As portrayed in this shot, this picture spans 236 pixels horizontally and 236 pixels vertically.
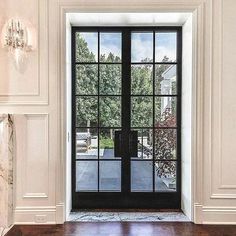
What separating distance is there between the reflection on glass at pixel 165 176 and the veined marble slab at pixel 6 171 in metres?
1.87

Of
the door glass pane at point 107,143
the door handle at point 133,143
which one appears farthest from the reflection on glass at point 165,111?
the door glass pane at point 107,143

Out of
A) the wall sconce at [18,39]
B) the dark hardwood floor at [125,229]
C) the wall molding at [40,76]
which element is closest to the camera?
the dark hardwood floor at [125,229]

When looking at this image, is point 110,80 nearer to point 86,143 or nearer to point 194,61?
point 86,143

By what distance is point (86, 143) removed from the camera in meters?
4.24

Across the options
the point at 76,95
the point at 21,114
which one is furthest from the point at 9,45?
the point at 76,95

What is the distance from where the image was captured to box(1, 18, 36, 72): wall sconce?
3553 mm

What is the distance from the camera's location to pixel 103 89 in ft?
13.9

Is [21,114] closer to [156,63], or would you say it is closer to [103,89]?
[103,89]

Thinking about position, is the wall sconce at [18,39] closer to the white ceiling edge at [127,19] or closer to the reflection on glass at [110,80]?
the white ceiling edge at [127,19]

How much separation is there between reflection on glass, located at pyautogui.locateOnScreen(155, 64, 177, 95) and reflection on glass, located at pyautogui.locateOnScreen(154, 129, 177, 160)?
53 centimetres

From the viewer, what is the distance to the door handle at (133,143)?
13.9 ft

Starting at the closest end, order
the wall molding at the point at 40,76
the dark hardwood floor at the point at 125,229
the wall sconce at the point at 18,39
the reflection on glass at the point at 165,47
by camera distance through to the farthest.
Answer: the dark hardwood floor at the point at 125,229, the wall sconce at the point at 18,39, the wall molding at the point at 40,76, the reflection on glass at the point at 165,47

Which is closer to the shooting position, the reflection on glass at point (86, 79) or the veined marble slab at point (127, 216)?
the veined marble slab at point (127, 216)

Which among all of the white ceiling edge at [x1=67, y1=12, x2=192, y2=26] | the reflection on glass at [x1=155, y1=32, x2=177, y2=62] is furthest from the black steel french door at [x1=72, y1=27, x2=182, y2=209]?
the white ceiling edge at [x1=67, y1=12, x2=192, y2=26]
